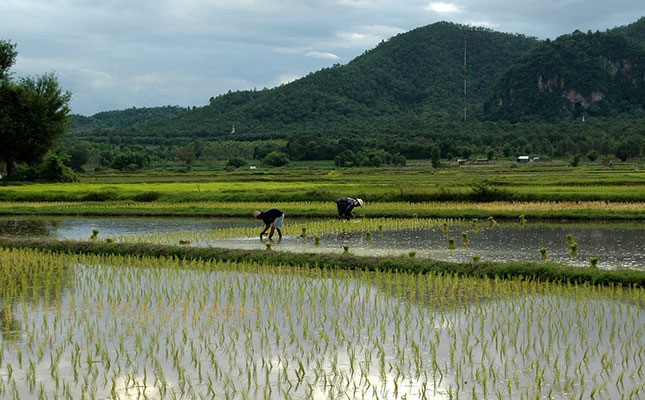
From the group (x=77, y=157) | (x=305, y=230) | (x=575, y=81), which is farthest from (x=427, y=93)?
(x=305, y=230)

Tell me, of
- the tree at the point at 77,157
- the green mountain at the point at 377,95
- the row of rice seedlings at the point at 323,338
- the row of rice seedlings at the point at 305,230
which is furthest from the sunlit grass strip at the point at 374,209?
the green mountain at the point at 377,95

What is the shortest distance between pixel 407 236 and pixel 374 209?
563 cm

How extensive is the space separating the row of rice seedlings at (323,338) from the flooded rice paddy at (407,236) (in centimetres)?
257

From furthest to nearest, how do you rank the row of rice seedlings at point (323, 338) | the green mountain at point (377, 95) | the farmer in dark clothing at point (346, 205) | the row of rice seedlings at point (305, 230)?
1. the green mountain at point (377, 95)
2. the farmer in dark clothing at point (346, 205)
3. the row of rice seedlings at point (305, 230)
4. the row of rice seedlings at point (323, 338)

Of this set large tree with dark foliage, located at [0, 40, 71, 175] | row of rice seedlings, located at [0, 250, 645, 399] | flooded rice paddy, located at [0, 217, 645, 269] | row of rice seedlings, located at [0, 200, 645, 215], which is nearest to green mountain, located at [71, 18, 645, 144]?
large tree with dark foliage, located at [0, 40, 71, 175]

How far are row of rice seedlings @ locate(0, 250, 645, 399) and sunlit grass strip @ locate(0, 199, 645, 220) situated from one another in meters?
9.77

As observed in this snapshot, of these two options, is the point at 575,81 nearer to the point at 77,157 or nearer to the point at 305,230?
the point at 77,157

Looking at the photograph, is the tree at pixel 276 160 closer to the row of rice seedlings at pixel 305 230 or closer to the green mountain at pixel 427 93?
the green mountain at pixel 427 93

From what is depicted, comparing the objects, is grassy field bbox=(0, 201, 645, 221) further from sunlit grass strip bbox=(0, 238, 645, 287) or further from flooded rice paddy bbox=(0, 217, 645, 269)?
sunlit grass strip bbox=(0, 238, 645, 287)

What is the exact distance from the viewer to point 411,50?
139 meters

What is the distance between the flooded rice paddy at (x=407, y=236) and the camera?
13125mm

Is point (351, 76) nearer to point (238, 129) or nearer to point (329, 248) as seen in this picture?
point (238, 129)

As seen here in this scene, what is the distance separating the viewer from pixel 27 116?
134 feet

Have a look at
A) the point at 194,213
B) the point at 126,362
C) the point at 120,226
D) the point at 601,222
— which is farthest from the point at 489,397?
the point at 194,213
